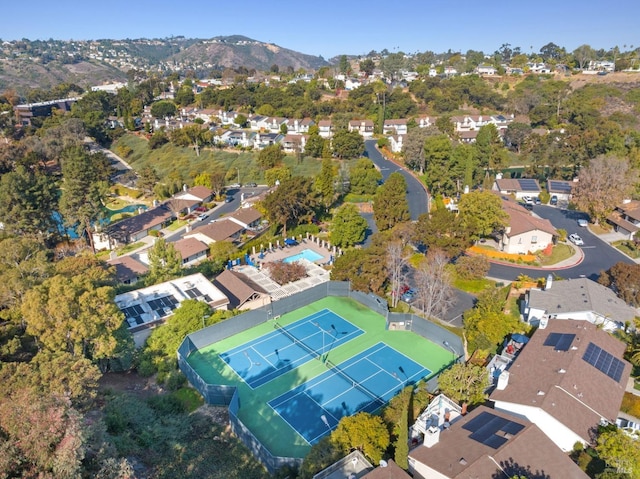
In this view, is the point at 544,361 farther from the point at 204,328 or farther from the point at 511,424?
the point at 204,328

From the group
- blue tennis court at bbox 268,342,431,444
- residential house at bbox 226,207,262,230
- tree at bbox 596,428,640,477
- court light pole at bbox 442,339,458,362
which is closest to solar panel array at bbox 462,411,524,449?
tree at bbox 596,428,640,477

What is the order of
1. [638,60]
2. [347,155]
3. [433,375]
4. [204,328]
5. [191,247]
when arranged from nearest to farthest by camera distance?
[433,375] < [204,328] < [191,247] < [347,155] < [638,60]

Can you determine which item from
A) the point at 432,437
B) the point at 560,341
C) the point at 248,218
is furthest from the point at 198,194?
the point at 432,437

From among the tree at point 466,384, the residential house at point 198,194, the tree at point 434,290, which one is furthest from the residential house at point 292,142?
the tree at point 466,384

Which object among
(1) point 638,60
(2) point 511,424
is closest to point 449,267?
(2) point 511,424

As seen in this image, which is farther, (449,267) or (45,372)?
(449,267)

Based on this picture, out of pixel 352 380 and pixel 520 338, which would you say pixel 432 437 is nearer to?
pixel 352 380

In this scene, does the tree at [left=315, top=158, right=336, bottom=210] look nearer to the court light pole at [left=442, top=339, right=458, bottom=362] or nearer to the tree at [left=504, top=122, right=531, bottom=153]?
the court light pole at [left=442, top=339, right=458, bottom=362]
